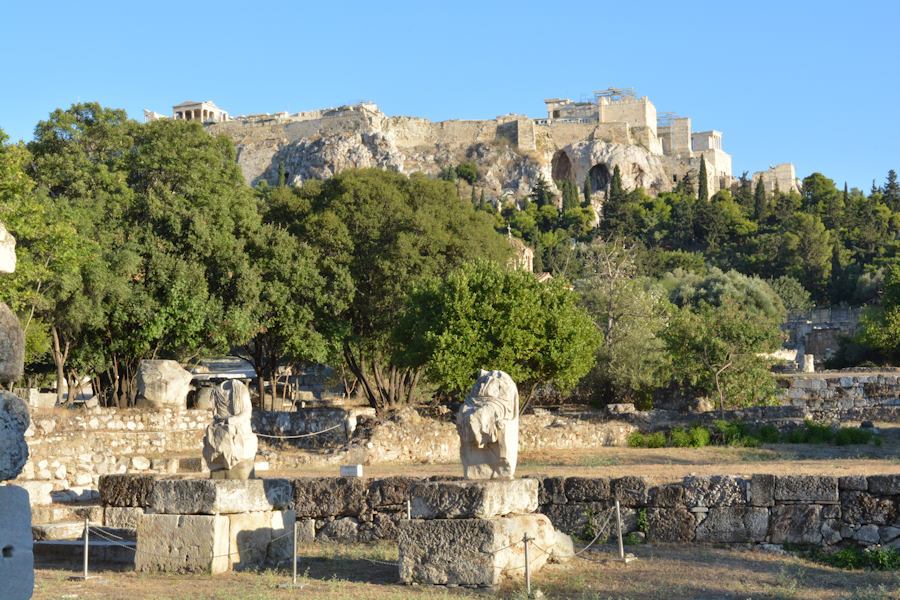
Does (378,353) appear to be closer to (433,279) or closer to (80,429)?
(433,279)

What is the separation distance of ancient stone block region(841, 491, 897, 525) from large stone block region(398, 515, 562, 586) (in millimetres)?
3762

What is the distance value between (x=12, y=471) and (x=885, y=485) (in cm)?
955

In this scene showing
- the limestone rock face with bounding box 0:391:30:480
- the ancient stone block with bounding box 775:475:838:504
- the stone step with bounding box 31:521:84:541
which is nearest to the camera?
the limestone rock face with bounding box 0:391:30:480

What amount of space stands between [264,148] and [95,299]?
338ft

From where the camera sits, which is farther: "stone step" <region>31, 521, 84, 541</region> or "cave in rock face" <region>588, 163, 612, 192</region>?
"cave in rock face" <region>588, 163, 612, 192</region>

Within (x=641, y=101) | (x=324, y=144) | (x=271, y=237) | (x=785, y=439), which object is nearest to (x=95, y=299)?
(x=271, y=237)

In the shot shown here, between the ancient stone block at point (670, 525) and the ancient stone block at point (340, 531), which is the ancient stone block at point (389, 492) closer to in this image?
the ancient stone block at point (340, 531)

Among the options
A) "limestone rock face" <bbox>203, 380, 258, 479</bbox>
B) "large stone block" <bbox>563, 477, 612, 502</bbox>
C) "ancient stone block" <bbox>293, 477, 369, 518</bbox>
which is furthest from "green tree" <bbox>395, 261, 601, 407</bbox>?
"limestone rock face" <bbox>203, 380, 258, 479</bbox>

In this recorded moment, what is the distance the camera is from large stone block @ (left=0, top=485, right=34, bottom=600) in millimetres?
4230

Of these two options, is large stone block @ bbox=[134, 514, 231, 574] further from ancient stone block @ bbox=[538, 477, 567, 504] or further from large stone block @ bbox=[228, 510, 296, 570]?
ancient stone block @ bbox=[538, 477, 567, 504]

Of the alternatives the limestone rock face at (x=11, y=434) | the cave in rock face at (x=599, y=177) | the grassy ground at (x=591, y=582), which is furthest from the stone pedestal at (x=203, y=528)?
the cave in rock face at (x=599, y=177)

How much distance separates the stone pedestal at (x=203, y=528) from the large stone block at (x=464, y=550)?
196 cm

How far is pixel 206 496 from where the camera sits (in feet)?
34.8

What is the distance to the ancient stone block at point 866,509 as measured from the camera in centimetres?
1114
